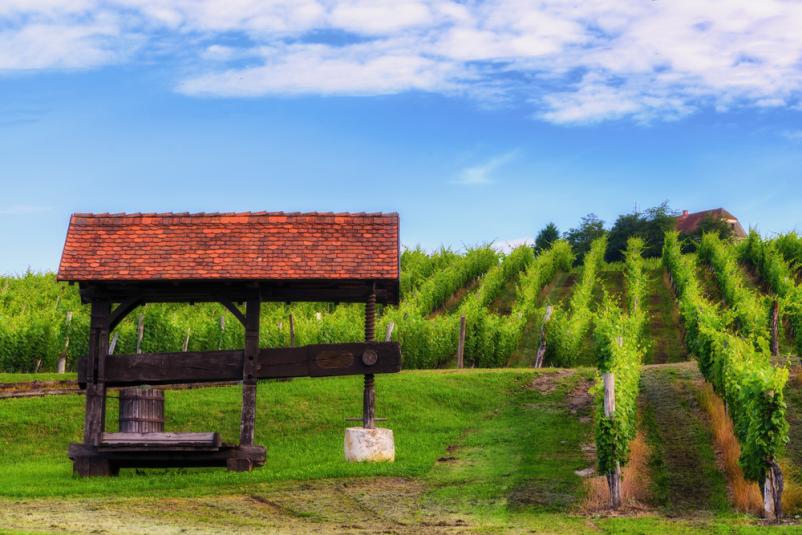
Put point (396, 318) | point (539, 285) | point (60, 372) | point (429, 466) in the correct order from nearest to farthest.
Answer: point (429, 466), point (60, 372), point (396, 318), point (539, 285)

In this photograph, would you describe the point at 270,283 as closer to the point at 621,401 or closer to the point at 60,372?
the point at 621,401

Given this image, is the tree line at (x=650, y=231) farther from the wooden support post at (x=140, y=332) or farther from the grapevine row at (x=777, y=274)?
the wooden support post at (x=140, y=332)

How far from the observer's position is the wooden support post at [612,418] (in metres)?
18.4

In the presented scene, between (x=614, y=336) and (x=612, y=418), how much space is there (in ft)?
12.1

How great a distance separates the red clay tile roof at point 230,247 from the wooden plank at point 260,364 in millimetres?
1647

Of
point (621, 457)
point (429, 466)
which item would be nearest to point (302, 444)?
point (429, 466)

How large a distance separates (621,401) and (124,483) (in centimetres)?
987

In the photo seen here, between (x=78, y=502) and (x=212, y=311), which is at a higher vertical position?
(x=212, y=311)

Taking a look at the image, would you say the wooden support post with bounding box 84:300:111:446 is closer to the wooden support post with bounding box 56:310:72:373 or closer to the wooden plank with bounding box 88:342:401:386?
the wooden plank with bounding box 88:342:401:386

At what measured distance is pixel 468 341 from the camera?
38.6 m

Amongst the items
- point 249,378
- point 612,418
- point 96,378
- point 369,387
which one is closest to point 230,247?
point 249,378

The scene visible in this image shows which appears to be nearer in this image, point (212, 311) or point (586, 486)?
point (586, 486)

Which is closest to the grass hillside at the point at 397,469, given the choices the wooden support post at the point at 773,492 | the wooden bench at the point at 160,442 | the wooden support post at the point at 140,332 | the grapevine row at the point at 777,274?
the wooden support post at the point at 773,492

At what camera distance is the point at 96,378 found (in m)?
22.3
